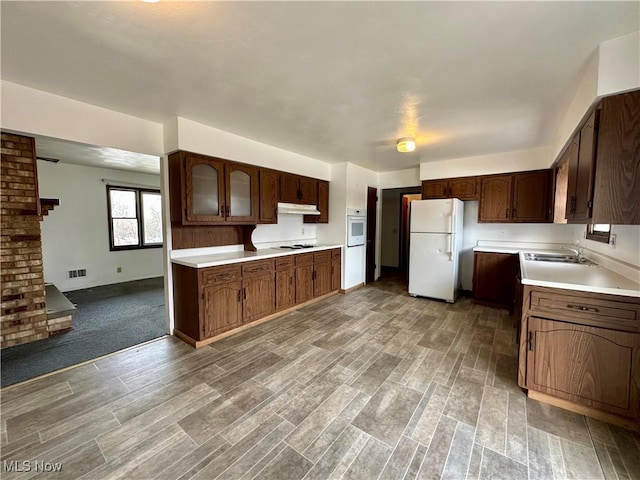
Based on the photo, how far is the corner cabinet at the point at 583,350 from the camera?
5.68ft

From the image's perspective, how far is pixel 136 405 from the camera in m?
1.98

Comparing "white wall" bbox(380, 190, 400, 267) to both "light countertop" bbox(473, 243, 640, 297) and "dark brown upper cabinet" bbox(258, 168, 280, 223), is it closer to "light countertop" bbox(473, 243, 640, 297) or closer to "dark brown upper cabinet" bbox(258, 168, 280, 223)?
"dark brown upper cabinet" bbox(258, 168, 280, 223)

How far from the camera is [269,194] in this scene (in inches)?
150

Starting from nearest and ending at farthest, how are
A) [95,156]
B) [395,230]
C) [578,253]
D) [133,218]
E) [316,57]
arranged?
[316,57], [578,253], [95,156], [133,218], [395,230]

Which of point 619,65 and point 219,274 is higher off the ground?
point 619,65

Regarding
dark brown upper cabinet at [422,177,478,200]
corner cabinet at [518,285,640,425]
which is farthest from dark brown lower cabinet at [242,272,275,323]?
dark brown upper cabinet at [422,177,478,200]

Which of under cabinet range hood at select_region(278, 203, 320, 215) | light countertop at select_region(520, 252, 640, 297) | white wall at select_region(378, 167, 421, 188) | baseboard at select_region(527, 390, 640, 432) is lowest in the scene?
baseboard at select_region(527, 390, 640, 432)

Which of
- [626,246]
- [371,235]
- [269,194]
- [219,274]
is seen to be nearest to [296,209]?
[269,194]

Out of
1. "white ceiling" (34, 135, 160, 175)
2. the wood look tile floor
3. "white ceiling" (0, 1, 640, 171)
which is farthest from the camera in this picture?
"white ceiling" (34, 135, 160, 175)

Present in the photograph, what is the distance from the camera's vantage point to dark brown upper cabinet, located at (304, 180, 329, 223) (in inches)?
189

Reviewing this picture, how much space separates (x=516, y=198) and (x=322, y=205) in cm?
306

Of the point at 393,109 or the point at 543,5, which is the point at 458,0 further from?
the point at 393,109

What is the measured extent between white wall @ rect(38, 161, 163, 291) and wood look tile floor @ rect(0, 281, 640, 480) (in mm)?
3747

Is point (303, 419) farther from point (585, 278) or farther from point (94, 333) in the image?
point (94, 333)
